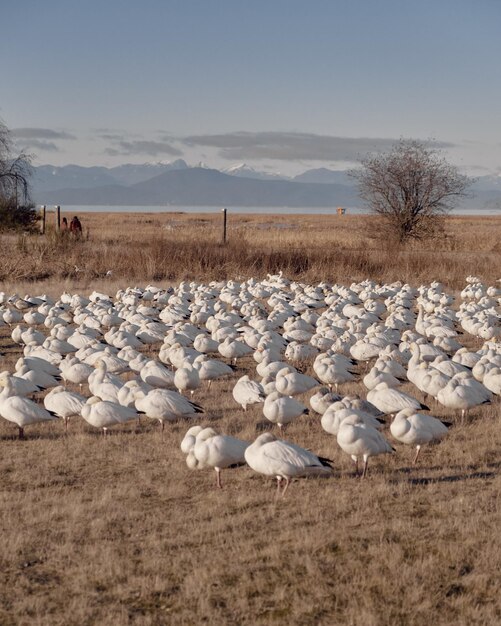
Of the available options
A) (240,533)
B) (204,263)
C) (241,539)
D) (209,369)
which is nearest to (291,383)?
(209,369)

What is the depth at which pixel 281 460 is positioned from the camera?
21.6ft

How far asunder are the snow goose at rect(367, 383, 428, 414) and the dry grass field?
582 mm

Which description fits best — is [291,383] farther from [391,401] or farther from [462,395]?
Answer: [462,395]

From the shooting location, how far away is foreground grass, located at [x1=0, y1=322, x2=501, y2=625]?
4984 millimetres

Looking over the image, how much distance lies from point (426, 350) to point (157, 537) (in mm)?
7089

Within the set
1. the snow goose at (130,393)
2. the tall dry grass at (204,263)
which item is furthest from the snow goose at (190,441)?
the tall dry grass at (204,263)

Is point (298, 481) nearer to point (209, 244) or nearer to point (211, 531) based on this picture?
point (211, 531)

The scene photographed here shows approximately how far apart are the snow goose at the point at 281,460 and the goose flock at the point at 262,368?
0.4 inches

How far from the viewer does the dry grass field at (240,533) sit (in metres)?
4.99

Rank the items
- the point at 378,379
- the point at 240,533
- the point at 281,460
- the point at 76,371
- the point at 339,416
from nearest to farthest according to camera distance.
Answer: the point at 240,533, the point at 281,460, the point at 339,416, the point at 378,379, the point at 76,371

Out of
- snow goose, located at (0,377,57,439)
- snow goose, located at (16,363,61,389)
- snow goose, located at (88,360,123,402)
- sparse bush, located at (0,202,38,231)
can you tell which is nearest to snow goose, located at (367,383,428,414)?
→ snow goose, located at (88,360,123,402)

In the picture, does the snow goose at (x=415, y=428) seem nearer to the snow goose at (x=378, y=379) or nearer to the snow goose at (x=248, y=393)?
the snow goose at (x=248, y=393)

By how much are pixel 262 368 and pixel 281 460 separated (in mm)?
4213

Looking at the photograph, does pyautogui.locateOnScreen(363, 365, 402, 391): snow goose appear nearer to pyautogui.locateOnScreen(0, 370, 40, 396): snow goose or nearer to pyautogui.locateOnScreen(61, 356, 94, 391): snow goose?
pyautogui.locateOnScreen(61, 356, 94, 391): snow goose
